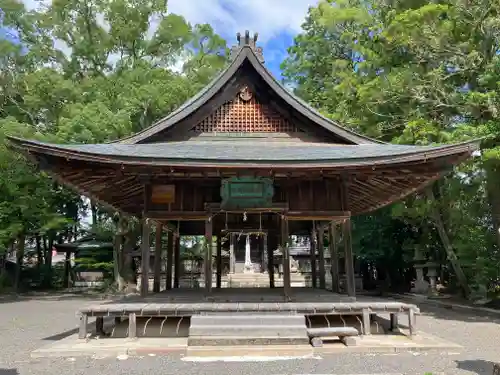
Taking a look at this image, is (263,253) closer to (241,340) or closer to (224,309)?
(224,309)

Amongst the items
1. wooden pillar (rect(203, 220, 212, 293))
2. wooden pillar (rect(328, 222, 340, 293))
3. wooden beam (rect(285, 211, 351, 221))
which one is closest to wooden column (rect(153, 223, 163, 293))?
wooden pillar (rect(203, 220, 212, 293))

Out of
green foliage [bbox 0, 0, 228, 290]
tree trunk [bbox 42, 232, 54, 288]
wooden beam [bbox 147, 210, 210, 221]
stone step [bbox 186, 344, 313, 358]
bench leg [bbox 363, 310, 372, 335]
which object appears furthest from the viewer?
tree trunk [bbox 42, 232, 54, 288]

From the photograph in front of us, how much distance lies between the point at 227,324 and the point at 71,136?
14.4 m

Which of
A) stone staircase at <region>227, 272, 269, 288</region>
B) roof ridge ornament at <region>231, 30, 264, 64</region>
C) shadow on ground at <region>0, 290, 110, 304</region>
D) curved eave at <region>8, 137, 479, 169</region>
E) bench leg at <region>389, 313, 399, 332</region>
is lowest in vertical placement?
shadow on ground at <region>0, 290, 110, 304</region>

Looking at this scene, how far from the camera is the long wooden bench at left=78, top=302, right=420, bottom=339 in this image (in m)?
8.45

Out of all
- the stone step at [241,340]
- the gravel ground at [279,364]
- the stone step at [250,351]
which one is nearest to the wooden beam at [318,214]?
the stone step at [241,340]

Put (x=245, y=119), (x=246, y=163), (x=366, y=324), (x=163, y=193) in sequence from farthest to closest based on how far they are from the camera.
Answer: (x=245, y=119) → (x=163, y=193) → (x=366, y=324) → (x=246, y=163)

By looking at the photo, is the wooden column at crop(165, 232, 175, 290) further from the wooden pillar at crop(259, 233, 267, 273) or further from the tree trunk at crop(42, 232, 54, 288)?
the wooden pillar at crop(259, 233, 267, 273)

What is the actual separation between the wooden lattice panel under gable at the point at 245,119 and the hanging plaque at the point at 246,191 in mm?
2687

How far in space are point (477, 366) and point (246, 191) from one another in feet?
17.4

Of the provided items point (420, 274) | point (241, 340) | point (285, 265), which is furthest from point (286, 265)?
point (420, 274)

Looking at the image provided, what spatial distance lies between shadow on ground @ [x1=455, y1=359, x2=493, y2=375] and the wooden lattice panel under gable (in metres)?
6.75

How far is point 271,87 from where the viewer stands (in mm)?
11211

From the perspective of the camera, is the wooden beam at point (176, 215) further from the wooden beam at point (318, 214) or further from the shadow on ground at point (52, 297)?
the shadow on ground at point (52, 297)
